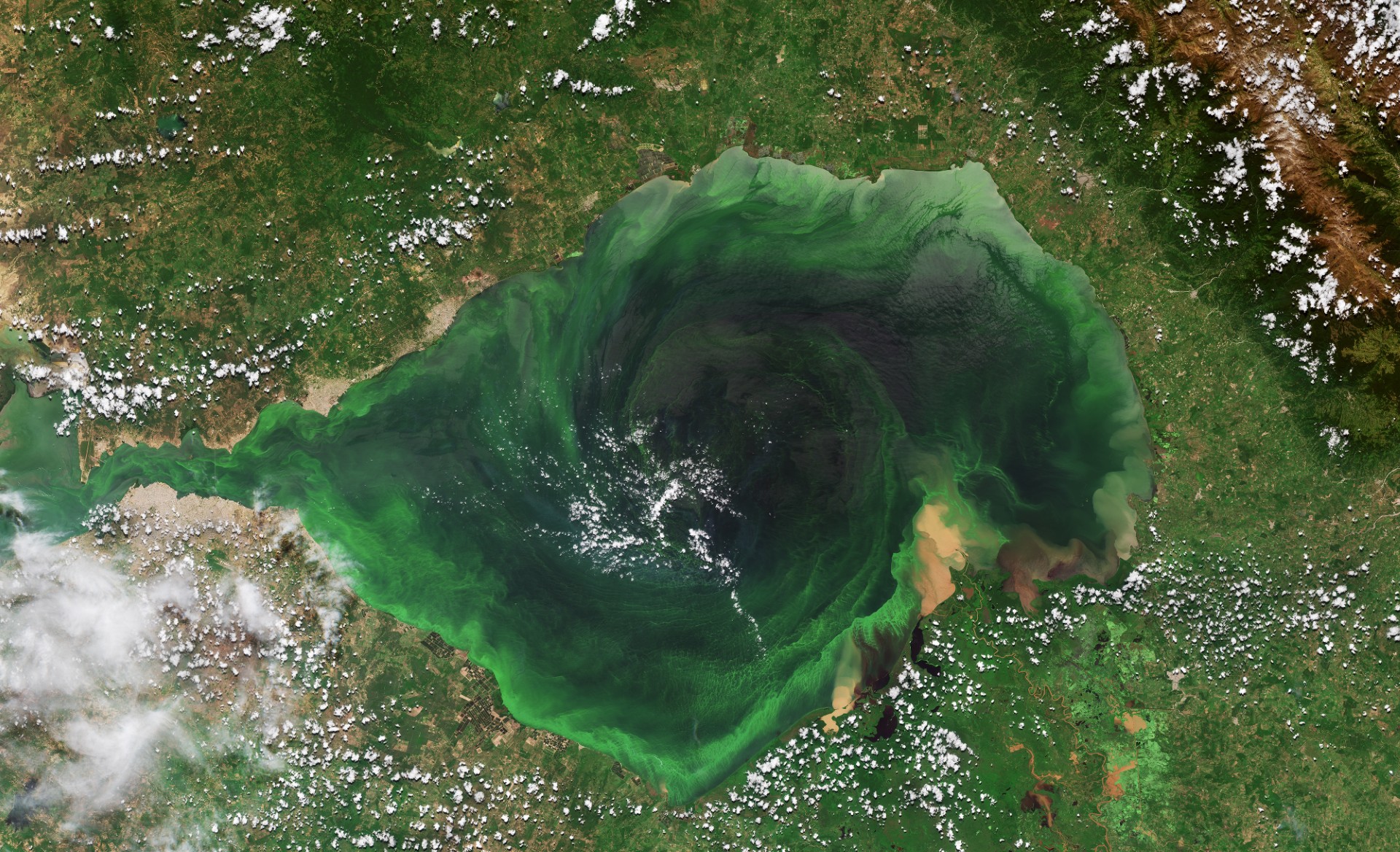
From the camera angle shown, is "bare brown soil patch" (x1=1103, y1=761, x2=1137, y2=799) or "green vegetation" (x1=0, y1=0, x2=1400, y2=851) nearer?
"green vegetation" (x1=0, y1=0, x2=1400, y2=851)

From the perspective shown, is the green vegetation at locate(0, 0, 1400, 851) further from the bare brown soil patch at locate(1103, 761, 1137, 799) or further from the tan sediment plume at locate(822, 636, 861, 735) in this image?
the tan sediment plume at locate(822, 636, 861, 735)

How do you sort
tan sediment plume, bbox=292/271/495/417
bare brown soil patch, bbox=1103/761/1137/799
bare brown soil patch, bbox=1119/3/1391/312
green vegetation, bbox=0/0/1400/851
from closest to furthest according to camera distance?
bare brown soil patch, bbox=1119/3/1391/312, green vegetation, bbox=0/0/1400/851, bare brown soil patch, bbox=1103/761/1137/799, tan sediment plume, bbox=292/271/495/417

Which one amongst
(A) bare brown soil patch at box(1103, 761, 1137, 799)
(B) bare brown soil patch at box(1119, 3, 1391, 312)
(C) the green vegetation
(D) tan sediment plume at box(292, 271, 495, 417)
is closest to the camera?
(B) bare brown soil patch at box(1119, 3, 1391, 312)

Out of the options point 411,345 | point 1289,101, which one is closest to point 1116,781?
point 1289,101

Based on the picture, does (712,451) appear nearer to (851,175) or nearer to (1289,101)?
(851,175)

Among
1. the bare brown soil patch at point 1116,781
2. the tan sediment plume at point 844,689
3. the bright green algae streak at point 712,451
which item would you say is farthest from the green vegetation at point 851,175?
the bright green algae streak at point 712,451

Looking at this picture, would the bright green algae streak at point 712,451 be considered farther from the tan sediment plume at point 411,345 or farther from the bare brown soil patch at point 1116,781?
the bare brown soil patch at point 1116,781

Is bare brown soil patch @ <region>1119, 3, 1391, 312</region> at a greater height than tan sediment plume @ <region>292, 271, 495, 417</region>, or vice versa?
bare brown soil patch @ <region>1119, 3, 1391, 312</region>

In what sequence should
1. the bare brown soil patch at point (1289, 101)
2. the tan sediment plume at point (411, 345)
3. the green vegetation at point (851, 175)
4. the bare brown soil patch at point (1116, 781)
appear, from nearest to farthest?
the bare brown soil patch at point (1289, 101), the green vegetation at point (851, 175), the bare brown soil patch at point (1116, 781), the tan sediment plume at point (411, 345)

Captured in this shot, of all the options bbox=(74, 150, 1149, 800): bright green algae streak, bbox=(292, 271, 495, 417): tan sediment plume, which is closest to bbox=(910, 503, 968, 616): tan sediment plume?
bbox=(74, 150, 1149, 800): bright green algae streak
